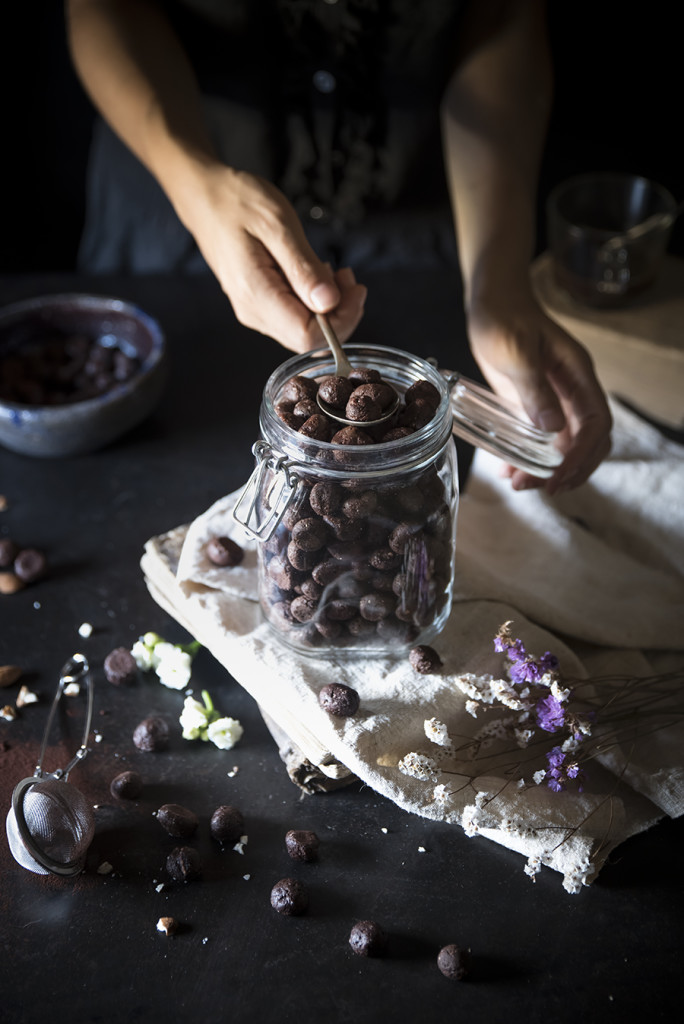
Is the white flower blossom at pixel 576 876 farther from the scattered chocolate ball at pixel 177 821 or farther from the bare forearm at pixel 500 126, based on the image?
the bare forearm at pixel 500 126

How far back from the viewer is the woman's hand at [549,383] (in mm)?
1152

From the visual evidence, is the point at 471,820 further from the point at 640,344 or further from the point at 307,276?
the point at 640,344

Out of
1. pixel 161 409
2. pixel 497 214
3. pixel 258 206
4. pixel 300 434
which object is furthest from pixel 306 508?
pixel 497 214

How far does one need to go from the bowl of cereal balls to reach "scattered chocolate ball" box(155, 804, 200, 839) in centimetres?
60

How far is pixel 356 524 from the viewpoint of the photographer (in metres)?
0.84

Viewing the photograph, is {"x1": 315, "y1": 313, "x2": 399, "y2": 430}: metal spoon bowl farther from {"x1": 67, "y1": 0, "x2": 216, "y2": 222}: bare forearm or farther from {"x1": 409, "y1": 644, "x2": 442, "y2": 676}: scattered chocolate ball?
{"x1": 67, "y1": 0, "x2": 216, "y2": 222}: bare forearm

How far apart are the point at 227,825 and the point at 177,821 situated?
0.05 m

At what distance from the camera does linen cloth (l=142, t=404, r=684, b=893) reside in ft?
2.87

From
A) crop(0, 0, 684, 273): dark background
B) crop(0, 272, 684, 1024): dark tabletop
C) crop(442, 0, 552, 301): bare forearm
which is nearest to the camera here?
crop(0, 272, 684, 1024): dark tabletop

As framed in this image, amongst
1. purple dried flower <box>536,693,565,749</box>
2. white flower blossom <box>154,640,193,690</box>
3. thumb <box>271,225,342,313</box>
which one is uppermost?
thumb <box>271,225,342,313</box>

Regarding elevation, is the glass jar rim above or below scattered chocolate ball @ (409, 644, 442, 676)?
above

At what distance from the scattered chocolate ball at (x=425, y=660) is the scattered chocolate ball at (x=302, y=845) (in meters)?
0.20

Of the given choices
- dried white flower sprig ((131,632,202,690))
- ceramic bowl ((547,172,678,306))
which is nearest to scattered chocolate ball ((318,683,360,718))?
dried white flower sprig ((131,632,202,690))

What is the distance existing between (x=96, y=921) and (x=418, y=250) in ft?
4.34
